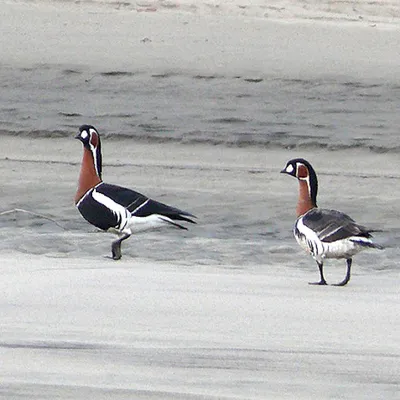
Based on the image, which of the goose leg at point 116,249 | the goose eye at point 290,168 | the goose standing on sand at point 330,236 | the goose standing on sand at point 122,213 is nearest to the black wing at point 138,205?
the goose standing on sand at point 122,213

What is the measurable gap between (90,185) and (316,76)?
6.48 meters

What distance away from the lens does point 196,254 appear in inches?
328

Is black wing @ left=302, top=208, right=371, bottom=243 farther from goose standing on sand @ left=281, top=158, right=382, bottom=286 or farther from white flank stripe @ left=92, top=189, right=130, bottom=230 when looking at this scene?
white flank stripe @ left=92, top=189, right=130, bottom=230

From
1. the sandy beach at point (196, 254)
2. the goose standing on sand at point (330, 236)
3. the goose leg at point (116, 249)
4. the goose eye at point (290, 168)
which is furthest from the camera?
the goose leg at point (116, 249)

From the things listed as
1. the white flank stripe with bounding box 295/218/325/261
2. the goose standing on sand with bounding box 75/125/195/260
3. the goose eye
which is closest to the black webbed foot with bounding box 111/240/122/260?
the goose standing on sand with bounding box 75/125/195/260

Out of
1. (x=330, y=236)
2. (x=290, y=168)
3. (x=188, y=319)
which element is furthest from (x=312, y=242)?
(x=188, y=319)

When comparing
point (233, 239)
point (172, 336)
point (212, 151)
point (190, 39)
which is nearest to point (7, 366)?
point (172, 336)

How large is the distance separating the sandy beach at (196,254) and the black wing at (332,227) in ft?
0.86

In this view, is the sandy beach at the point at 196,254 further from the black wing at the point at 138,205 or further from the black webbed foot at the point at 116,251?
the black wing at the point at 138,205

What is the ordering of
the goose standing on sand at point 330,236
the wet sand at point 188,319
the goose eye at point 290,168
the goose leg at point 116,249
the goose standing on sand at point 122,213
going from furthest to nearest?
the goose standing on sand at point 122,213
the goose leg at point 116,249
the goose eye at point 290,168
the goose standing on sand at point 330,236
the wet sand at point 188,319

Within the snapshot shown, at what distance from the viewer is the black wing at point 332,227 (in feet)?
23.0

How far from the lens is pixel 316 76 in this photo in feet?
47.3

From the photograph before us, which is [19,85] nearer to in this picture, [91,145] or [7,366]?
[91,145]

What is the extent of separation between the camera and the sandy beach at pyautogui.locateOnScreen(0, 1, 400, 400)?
510 centimetres
